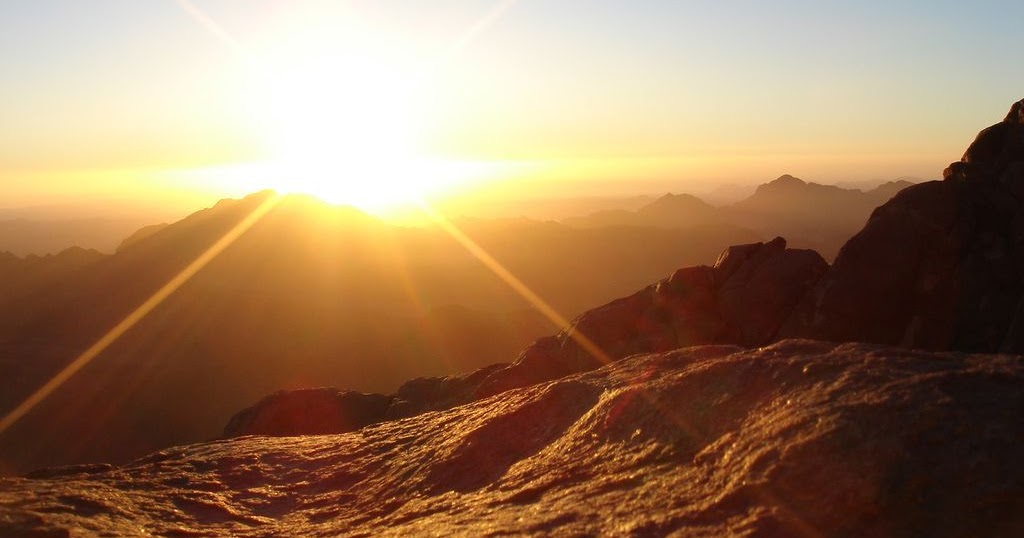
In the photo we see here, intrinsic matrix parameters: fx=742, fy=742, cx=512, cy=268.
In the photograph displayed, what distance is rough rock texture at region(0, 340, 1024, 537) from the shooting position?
23.0 feet

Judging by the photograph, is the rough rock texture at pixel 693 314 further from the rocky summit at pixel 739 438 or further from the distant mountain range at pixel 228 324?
the distant mountain range at pixel 228 324

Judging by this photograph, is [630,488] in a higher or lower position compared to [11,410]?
higher

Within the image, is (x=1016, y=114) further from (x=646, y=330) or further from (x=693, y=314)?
(x=646, y=330)

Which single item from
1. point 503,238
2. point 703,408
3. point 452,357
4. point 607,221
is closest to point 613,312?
point 703,408

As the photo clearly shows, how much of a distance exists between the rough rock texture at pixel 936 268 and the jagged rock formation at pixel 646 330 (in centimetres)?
118

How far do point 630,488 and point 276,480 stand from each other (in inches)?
339

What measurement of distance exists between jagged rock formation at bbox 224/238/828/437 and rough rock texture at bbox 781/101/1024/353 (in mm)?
1182

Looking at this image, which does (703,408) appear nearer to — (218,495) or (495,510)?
(495,510)

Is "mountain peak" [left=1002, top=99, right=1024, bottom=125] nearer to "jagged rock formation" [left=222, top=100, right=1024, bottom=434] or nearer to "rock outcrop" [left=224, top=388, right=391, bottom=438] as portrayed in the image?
"jagged rock formation" [left=222, top=100, right=1024, bottom=434]

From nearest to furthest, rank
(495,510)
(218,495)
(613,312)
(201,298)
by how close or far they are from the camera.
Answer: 1. (495,510)
2. (218,495)
3. (613,312)
4. (201,298)

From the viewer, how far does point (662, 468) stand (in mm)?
8992

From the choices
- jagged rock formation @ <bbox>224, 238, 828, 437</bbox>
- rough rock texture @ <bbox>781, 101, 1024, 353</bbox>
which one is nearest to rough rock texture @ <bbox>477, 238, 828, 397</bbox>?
jagged rock formation @ <bbox>224, 238, 828, 437</bbox>

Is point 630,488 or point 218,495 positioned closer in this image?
point 630,488

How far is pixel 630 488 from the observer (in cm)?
881
